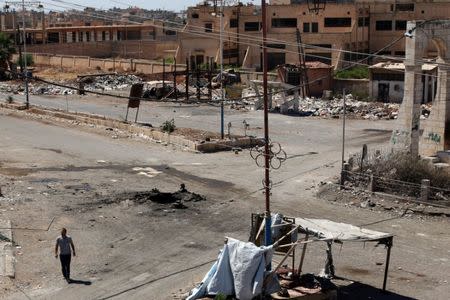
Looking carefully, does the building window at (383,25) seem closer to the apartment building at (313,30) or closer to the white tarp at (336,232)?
the apartment building at (313,30)

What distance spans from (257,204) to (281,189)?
7.46 ft

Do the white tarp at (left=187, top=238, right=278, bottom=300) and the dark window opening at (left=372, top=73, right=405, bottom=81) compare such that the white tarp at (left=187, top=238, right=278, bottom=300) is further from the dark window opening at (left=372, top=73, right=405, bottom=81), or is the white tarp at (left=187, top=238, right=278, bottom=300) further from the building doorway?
the building doorway

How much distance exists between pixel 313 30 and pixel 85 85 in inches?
771

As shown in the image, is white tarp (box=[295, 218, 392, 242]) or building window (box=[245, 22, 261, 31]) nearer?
white tarp (box=[295, 218, 392, 242])

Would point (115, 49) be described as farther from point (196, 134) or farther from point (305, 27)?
point (196, 134)

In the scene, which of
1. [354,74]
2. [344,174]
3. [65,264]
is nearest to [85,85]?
[354,74]

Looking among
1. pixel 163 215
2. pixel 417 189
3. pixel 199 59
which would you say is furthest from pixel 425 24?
pixel 199 59

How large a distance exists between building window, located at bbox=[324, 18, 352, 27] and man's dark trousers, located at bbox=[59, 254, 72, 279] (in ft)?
161

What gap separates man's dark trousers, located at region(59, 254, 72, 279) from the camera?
51.1ft

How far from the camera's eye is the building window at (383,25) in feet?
200

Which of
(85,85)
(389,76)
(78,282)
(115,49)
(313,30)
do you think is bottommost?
(78,282)

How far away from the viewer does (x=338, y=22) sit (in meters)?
62.0

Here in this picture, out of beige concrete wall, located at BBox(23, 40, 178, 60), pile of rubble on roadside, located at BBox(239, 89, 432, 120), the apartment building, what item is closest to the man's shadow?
pile of rubble on roadside, located at BBox(239, 89, 432, 120)

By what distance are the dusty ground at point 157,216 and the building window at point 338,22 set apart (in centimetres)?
2744
